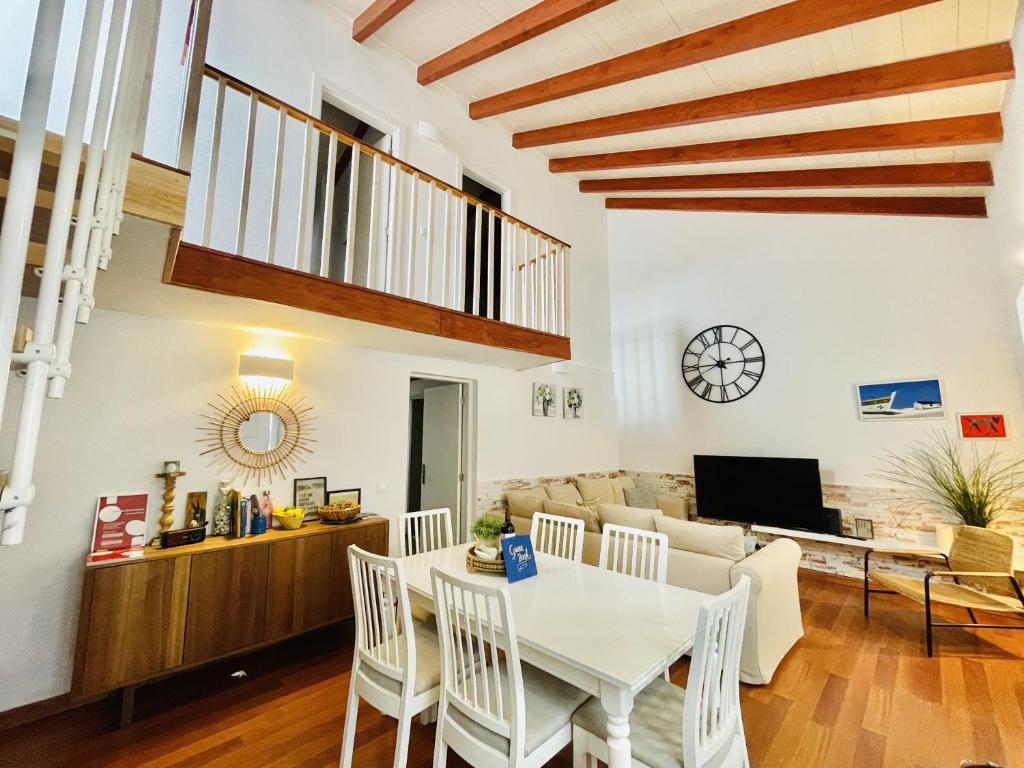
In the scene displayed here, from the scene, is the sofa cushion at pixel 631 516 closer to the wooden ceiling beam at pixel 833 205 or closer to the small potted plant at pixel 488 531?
the small potted plant at pixel 488 531

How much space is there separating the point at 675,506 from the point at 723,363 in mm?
1951

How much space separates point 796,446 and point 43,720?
6587 millimetres

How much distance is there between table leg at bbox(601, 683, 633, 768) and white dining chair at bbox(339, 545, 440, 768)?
0.82 m

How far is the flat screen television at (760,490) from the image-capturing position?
15.7 feet

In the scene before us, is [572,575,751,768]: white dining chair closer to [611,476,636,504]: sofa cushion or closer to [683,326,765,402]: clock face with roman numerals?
[611,476,636,504]: sofa cushion

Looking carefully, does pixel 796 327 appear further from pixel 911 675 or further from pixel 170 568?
pixel 170 568

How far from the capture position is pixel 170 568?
2574 millimetres

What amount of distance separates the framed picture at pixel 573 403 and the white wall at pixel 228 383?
5.0 inches

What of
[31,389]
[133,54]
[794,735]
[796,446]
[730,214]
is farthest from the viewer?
[730,214]

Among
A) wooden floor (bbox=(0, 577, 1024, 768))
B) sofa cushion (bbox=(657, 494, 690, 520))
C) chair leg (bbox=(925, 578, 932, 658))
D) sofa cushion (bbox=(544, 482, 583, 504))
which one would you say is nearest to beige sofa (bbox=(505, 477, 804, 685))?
wooden floor (bbox=(0, 577, 1024, 768))

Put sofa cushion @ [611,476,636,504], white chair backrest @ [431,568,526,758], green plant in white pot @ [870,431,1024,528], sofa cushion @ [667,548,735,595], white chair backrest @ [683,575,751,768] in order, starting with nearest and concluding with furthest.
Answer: white chair backrest @ [683,575,751,768]
white chair backrest @ [431,568,526,758]
sofa cushion @ [667,548,735,595]
green plant in white pot @ [870,431,1024,528]
sofa cushion @ [611,476,636,504]

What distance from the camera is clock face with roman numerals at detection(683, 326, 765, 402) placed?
5547mm

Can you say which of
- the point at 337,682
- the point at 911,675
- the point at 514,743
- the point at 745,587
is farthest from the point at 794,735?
the point at 337,682

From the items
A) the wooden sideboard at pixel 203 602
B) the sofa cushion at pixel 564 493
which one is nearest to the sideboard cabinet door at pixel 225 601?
the wooden sideboard at pixel 203 602
